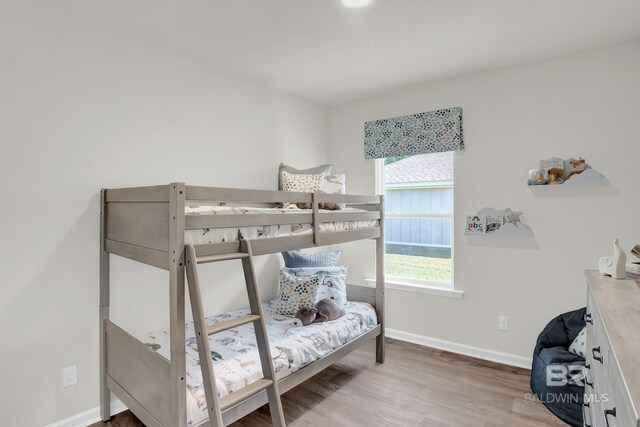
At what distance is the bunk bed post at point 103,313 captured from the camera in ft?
7.31

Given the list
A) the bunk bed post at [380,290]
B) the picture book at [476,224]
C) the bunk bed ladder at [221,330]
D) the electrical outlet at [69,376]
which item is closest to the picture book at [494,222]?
the picture book at [476,224]

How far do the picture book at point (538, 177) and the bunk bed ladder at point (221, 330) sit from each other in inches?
92.5

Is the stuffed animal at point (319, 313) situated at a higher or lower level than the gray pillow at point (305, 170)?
lower

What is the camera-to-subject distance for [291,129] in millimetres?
3689

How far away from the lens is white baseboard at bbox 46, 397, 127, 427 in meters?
2.14

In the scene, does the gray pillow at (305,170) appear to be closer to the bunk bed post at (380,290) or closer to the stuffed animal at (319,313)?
the bunk bed post at (380,290)

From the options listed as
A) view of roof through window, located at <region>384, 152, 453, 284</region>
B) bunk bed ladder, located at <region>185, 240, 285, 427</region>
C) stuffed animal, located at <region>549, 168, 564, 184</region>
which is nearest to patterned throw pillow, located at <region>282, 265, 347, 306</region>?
view of roof through window, located at <region>384, 152, 453, 284</region>

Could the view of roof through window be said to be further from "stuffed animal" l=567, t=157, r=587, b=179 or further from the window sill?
"stuffed animal" l=567, t=157, r=587, b=179

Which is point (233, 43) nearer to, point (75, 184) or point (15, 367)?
point (75, 184)

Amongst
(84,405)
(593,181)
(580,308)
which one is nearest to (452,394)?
(580,308)

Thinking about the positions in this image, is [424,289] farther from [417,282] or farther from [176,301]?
[176,301]

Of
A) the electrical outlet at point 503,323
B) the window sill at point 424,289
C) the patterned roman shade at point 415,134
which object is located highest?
the patterned roman shade at point 415,134

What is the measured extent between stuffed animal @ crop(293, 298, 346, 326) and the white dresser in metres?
1.61

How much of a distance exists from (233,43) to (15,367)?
2353 millimetres
